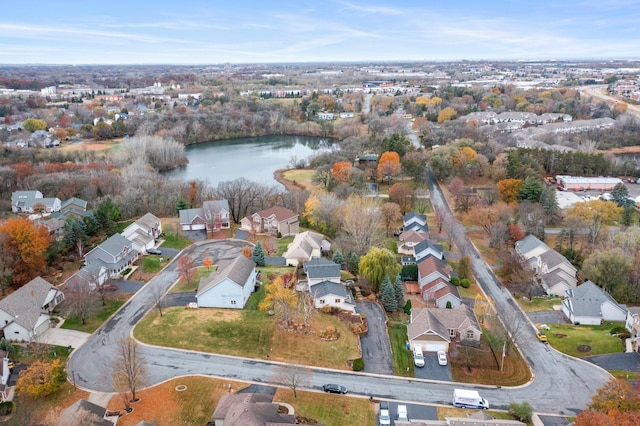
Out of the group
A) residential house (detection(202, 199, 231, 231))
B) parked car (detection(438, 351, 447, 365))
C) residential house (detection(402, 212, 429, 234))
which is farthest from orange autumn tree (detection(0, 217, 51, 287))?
residential house (detection(402, 212, 429, 234))

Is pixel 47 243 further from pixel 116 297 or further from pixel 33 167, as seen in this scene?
pixel 33 167

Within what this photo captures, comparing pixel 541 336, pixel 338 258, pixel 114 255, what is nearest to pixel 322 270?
pixel 338 258

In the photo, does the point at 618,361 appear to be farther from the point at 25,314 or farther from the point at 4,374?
the point at 25,314

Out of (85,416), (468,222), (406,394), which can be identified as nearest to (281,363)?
(406,394)

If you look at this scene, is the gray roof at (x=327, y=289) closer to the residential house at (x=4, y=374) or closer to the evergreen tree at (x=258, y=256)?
the evergreen tree at (x=258, y=256)

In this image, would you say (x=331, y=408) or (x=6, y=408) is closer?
(x=6, y=408)

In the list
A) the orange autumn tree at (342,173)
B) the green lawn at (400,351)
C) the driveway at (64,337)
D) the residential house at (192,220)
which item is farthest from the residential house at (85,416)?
the orange autumn tree at (342,173)
